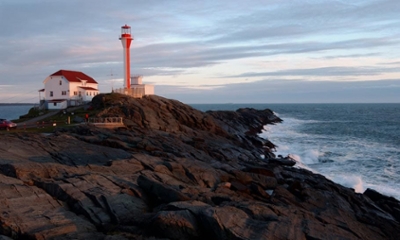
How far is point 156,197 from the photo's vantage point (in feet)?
50.9

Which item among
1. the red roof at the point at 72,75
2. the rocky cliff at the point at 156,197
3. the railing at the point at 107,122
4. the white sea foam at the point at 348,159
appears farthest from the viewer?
the red roof at the point at 72,75

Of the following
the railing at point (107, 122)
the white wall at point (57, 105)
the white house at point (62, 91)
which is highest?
the white house at point (62, 91)

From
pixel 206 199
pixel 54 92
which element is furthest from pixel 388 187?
pixel 54 92

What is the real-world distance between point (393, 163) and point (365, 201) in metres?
16.5

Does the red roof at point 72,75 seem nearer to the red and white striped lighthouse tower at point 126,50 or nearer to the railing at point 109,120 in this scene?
the red and white striped lighthouse tower at point 126,50

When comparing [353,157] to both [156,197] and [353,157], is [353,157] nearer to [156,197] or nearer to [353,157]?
[353,157]

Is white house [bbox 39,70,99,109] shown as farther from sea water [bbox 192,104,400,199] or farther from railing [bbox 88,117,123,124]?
sea water [bbox 192,104,400,199]

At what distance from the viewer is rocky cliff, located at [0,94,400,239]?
A: 12414 millimetres

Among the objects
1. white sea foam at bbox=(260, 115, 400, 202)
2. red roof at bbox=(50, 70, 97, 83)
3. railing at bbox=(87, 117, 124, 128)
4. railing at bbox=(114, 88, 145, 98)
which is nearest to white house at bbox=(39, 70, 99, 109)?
red roof at bbox=(50, 70, 97, 83)

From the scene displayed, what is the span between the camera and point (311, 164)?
36531 millimetres

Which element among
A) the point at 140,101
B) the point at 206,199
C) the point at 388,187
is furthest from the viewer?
the point at 140,101

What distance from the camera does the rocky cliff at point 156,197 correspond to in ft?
40.7

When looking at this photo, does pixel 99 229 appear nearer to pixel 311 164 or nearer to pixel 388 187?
pixel 388 187

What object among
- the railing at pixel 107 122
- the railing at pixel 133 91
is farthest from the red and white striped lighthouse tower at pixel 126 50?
the railing at pixel 107 122
